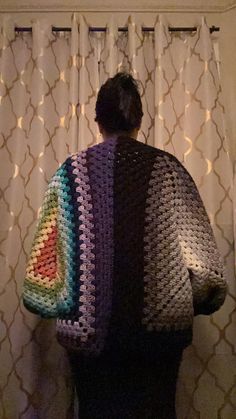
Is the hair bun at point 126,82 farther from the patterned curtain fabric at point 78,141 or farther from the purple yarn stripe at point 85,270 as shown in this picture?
the patterned curtain fabric at point 78,141

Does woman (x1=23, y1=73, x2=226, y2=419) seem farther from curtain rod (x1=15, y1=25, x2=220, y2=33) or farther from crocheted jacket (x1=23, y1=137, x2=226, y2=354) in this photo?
curtain rod (x1=15, y1=25, x2=220, y2=33)

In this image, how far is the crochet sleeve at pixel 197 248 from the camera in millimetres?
996

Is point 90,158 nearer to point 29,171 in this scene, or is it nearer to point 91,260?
point 91,260

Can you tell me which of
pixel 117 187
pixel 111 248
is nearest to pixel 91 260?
pixel 111 248

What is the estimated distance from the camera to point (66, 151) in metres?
1.69

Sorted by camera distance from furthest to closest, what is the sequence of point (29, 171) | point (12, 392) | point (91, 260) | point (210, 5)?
point (210, 5) → point (29, 171) → point (12, 392) → point (91, 260)

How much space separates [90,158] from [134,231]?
21 centimetres

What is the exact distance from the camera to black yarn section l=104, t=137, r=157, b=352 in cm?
90

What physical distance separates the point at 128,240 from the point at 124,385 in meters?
0.31

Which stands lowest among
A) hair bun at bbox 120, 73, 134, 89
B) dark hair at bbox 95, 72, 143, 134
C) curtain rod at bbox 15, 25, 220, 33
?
dark hair at bbox 95, 72, 143, 134

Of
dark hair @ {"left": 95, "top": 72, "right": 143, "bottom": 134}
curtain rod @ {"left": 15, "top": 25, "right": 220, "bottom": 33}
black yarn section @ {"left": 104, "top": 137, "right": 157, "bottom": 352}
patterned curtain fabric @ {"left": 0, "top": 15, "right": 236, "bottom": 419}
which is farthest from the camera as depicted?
curtain rod @ {"left": 15, "top": 25, "right": 220, "bottom": 33}

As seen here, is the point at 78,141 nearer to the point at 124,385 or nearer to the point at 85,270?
the point at 85,270

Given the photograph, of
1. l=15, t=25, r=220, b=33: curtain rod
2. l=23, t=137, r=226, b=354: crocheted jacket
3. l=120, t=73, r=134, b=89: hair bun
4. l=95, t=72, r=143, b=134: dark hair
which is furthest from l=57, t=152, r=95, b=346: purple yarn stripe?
l=15, t=25, r=220, b=33: curtain rod

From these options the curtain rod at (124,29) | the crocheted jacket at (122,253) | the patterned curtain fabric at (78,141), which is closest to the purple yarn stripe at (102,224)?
the crocheted jacket at (122,253)
